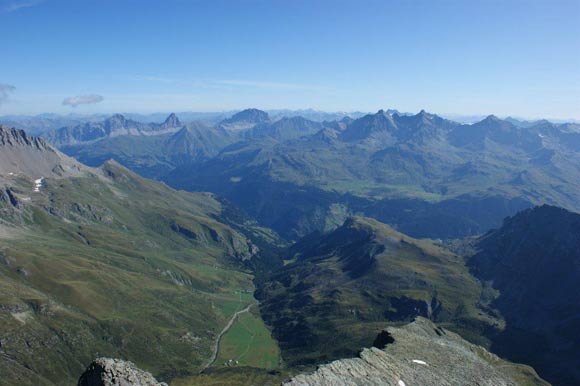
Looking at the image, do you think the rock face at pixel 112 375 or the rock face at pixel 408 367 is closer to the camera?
the rock face at pixel 112 375

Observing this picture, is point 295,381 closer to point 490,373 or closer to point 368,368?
point 368,368

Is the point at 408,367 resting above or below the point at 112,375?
below

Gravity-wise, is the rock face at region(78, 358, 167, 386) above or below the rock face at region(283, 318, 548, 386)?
above

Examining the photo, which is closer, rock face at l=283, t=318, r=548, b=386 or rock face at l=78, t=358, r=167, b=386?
rock face at l=78, t=358, r=167, b=386

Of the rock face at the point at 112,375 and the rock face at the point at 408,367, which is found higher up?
the rock face at the point at 112,375
